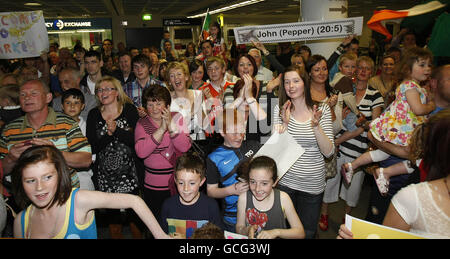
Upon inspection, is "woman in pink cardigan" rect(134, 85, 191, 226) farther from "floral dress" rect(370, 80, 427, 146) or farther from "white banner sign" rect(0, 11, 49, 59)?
"white banner sign" rect(0, 11, 49, 59)

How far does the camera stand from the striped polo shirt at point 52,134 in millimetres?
2465

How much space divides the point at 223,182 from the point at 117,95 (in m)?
1.44

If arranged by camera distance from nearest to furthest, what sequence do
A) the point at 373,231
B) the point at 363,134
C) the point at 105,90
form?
the point at 373,231 < the point at 105,90 < the point at 363,134

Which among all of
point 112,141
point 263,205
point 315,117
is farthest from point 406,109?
point 112,141

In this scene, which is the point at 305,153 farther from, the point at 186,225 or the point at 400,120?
the point at 186,225

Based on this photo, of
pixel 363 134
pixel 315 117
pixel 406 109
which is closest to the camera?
pixel 315 117

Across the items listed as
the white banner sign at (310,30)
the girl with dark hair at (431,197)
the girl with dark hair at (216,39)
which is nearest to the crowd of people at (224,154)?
the girl with dark hair at (431,197)

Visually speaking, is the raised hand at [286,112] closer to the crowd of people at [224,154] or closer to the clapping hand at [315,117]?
the crowd of people at [224,154]

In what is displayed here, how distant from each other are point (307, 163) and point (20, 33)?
13.1ft

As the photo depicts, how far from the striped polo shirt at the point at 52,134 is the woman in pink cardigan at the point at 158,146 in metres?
0.51

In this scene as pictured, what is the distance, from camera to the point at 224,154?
2432 millimetres

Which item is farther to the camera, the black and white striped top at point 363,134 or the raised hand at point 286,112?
the black and white striped top at point 363,134

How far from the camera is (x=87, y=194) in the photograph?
5.72 ft

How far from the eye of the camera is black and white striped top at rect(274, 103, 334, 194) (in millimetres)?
2568
